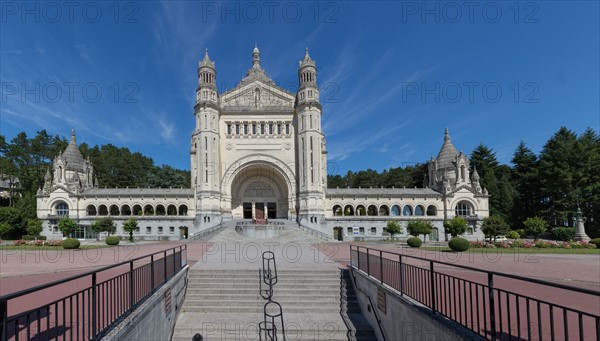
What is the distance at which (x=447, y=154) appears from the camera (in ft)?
162

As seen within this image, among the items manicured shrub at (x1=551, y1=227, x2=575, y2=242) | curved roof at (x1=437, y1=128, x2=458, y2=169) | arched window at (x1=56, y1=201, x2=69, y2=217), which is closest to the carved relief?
curved roof at (x1=437, y1=128, x2=458, y2=169)

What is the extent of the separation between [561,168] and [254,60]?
5451cm

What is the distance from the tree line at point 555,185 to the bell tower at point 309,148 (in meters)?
22.4

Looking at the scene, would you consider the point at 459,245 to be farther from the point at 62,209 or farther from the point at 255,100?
the point at 62,209

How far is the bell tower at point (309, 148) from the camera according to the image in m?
41.6

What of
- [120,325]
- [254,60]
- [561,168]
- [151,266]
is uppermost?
[254,60]

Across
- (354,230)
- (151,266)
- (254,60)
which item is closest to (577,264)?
(151,266)

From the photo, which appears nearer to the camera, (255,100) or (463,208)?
(463,208)

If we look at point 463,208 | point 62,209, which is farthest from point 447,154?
point 62,209

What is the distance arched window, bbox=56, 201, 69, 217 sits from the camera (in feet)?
141

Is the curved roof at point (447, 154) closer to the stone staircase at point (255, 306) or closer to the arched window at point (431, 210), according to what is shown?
the arched window at point (431, 210)

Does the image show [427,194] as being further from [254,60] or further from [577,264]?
[254,60]

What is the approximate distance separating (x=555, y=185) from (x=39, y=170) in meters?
84.7

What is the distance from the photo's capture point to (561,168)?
147ft
